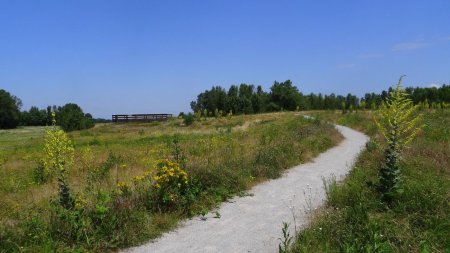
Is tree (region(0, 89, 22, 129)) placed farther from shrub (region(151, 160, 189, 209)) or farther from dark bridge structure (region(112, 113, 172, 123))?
shrub (region(151, 160, 189, 209))

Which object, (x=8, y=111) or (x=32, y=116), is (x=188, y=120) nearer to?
(x=8, y=111)

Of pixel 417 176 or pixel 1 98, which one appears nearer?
pixel 417 176

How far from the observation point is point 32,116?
4370 inches

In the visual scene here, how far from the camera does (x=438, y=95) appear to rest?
76.4m

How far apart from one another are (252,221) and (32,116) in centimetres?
11818

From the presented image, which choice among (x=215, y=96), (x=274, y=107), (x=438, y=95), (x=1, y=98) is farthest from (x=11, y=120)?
(x=438, y=95)

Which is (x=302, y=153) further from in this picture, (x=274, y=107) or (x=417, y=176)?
(x=274, y=107)

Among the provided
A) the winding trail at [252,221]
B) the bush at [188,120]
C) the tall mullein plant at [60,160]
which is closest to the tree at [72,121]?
the bush at [188,120]

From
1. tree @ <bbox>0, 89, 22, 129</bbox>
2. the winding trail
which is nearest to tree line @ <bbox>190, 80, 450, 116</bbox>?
tree @ <bbox>0, 89, 22, 129</bbox>

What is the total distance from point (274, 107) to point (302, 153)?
73670 mm

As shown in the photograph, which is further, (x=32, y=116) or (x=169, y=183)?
(x=32, y=116)

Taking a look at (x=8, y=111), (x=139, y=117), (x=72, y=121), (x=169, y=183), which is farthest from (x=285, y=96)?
(x=169, y=183)

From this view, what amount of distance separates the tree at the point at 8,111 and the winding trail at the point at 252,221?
101 meters

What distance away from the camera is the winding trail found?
20.9ft
